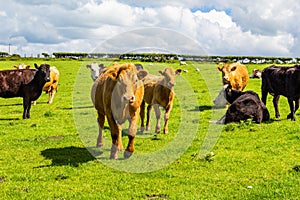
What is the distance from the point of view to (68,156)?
10.4 meters

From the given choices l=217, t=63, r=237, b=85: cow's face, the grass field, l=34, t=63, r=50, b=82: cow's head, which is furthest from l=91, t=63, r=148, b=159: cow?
l=217, t=63, r=237, b=85: cow's face

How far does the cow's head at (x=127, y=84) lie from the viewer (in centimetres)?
874

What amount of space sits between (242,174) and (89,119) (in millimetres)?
10282

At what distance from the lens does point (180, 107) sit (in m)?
21.1

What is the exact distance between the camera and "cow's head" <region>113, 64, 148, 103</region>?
344 inches

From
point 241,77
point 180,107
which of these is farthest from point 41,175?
point 241,77

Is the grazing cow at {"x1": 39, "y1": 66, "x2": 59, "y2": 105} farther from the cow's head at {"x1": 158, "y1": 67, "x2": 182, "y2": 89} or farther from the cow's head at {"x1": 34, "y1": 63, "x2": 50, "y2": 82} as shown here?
the cow's head at {"x1": 158, "y1": 67, "x2": 182, "y2": 89}

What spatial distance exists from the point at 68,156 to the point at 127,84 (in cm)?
294

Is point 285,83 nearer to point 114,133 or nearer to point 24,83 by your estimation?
point 114,133

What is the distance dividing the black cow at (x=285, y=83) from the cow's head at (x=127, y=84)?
8.40 meters

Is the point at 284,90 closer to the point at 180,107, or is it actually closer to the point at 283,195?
the point at 180,107

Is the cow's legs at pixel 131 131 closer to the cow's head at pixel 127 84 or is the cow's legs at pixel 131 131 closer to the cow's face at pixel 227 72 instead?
the cow's head at pixel 127 84

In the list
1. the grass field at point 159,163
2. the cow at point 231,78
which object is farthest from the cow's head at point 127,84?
the cow at point 231,78

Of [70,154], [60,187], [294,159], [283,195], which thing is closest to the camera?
[283,195]
